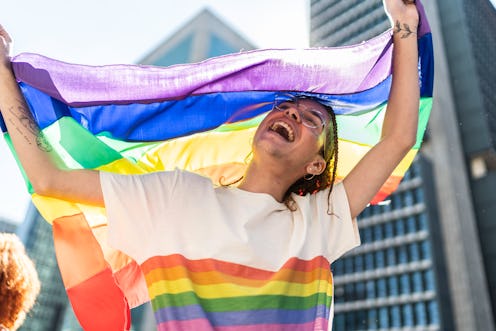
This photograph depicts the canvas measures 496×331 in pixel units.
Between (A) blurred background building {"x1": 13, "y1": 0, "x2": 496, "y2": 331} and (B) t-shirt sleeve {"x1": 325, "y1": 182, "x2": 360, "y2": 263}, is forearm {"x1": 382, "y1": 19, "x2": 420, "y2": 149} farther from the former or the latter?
(A) blurred background building {"x1": 13, "y1": 0, "x2": 496, "y2": 331}

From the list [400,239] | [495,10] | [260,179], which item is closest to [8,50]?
[260,179]

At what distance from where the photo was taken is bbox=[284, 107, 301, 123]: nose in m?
1.74

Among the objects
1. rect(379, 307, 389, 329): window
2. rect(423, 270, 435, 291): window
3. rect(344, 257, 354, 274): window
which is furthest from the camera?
rect(344, 257, 354, 274): window

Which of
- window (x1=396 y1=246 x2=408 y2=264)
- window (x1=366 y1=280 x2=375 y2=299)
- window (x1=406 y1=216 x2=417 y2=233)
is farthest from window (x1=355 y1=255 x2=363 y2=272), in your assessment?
window (x1=406 y1=216 x2=417 y2=233)

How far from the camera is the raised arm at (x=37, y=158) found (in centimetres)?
140

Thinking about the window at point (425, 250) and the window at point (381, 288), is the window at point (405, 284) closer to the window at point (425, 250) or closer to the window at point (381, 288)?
the window at point (381, 288)

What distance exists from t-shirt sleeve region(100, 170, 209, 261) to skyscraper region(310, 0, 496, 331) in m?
36.5

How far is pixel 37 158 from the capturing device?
1421 mm

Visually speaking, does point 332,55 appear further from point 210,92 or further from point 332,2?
point 332,2

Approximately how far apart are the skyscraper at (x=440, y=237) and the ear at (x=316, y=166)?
3601 cm

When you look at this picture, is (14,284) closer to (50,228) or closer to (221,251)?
(221,251)

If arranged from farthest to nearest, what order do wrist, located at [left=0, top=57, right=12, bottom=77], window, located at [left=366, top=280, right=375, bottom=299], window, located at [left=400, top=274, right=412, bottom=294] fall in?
window, located at [left=366, top=280, right=375, bottom=299], window, located at [left=400, top=274, right=412, bottom=294], wrist, located at [left=0, top=57, right=12, bottom=77]

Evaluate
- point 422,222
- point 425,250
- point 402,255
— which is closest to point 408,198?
point 422,222

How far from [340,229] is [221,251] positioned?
403mm
